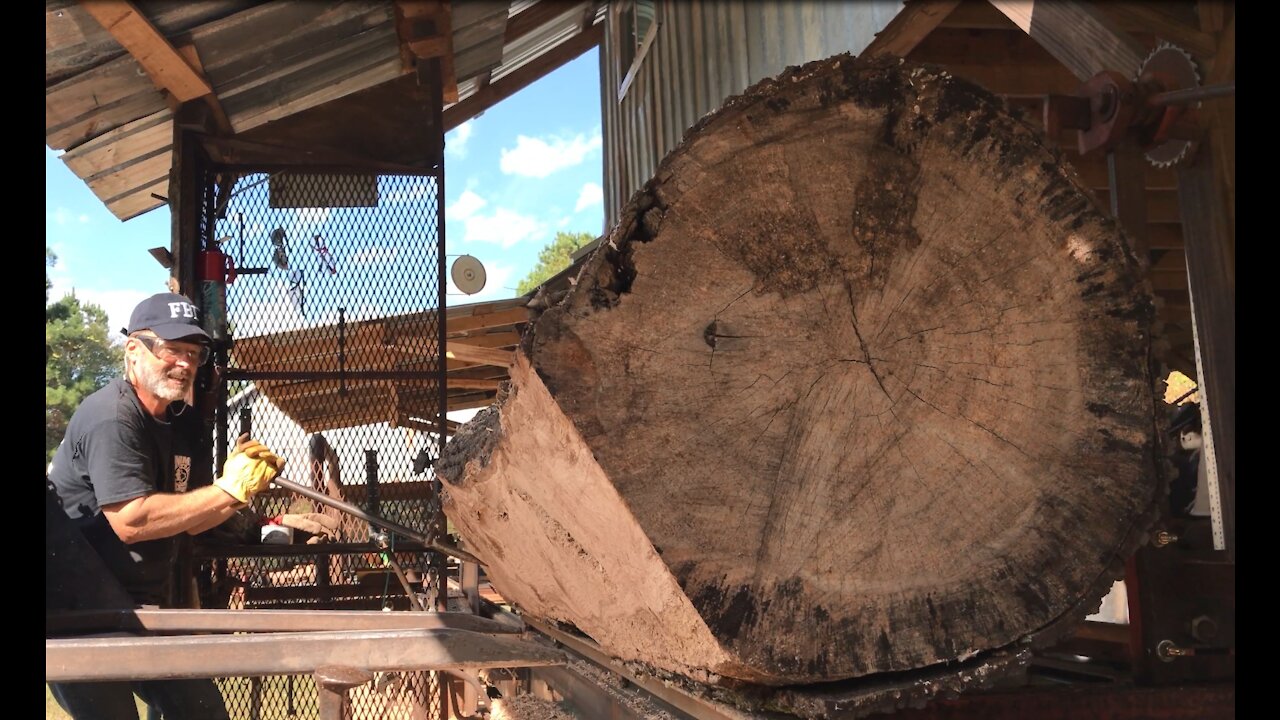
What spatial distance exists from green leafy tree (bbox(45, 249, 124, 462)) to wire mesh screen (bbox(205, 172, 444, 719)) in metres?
20.8

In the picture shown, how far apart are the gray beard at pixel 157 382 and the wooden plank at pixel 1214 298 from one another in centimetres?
331

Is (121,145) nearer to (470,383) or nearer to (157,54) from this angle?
(157,54)

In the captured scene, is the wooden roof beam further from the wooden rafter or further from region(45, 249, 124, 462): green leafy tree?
region(45, 249, 124, 462): green leafy tree

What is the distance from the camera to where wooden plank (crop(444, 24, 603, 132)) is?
8.02 metres

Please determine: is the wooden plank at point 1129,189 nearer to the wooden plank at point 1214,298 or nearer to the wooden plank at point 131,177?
the wooden plank at point 1214,298

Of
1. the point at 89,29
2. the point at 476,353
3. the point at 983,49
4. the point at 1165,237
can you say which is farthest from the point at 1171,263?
the point at 89,29

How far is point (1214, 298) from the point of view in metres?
2.23

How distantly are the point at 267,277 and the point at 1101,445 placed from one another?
452cm

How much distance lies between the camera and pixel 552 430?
1603mm

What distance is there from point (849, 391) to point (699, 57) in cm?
535

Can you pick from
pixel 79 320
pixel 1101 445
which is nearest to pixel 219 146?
pixel 1101 445

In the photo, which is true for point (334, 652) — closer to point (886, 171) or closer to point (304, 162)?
point (886, 171)

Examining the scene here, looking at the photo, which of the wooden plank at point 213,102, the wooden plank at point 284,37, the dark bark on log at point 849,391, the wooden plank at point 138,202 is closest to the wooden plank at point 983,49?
the wooden plank at point 284,37
